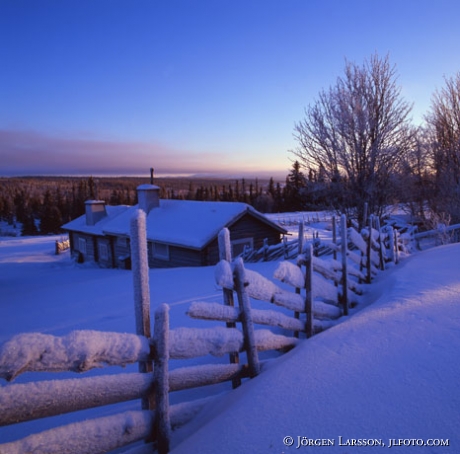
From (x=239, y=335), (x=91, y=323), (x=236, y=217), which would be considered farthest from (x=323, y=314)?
A: (x=236, y=217)

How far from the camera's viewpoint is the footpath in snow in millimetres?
2008

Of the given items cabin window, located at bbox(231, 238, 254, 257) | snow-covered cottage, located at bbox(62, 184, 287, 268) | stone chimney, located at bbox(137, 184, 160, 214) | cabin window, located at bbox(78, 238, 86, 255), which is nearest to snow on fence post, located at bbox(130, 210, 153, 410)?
snow-covered cottage, located at bbox(62, 184, 287, 268)

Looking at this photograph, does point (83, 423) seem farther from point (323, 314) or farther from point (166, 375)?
point (323, 314)

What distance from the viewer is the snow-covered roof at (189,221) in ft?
57.9

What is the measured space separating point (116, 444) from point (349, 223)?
13.4 metres

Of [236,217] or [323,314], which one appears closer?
[323,314]

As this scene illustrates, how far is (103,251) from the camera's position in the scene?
2578cm

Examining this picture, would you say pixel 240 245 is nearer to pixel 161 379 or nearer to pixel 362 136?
pixel 362 136

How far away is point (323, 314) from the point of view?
4867 millimetres

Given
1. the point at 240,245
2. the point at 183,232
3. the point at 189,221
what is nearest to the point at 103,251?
the point at 189,221

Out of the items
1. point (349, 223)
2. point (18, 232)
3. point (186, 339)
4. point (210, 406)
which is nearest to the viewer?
point (186, 339)

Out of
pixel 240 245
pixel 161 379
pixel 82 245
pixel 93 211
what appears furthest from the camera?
pixel 82 245

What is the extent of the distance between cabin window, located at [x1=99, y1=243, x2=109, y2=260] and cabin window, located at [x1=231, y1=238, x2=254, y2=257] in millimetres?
10968

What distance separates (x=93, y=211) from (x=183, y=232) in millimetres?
12940
